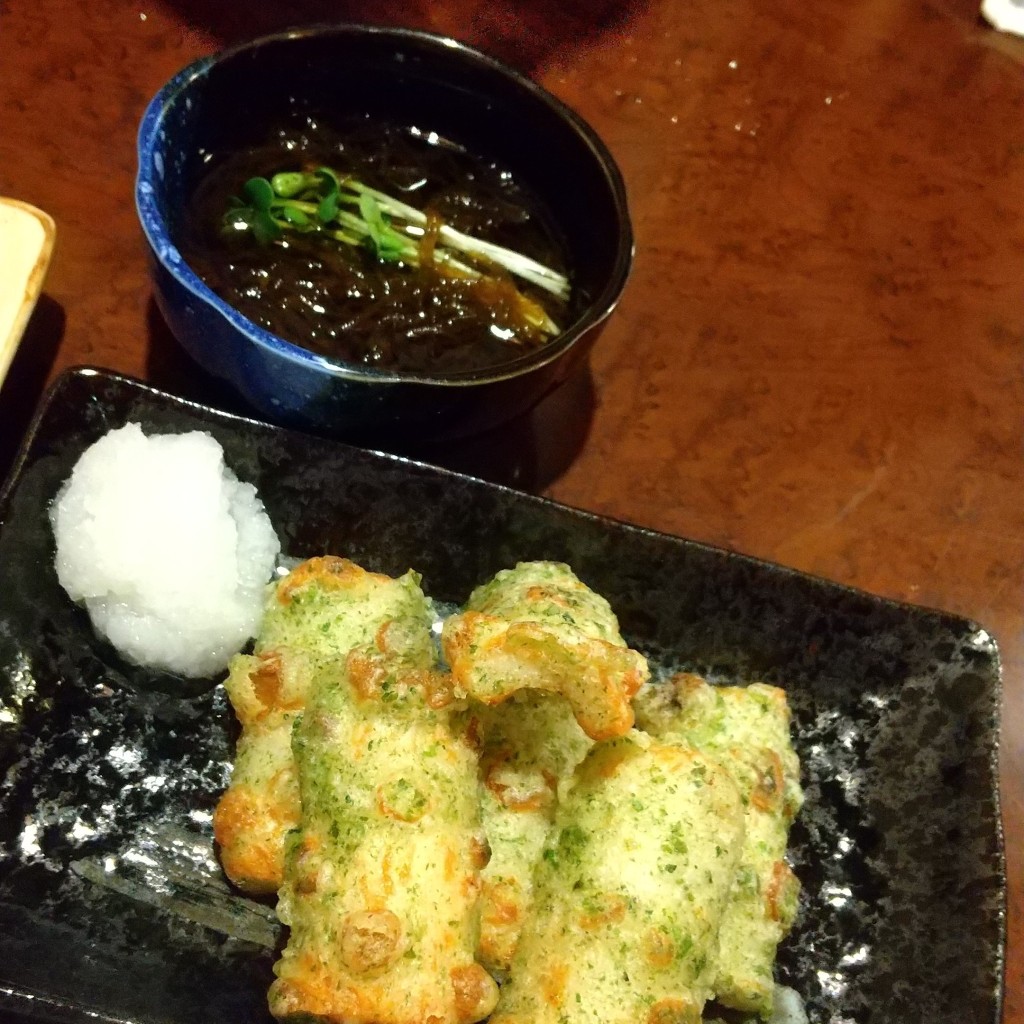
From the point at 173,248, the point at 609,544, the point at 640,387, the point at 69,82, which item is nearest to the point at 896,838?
the point at 609,544

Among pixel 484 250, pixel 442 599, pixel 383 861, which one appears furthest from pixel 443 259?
pixel 383 861

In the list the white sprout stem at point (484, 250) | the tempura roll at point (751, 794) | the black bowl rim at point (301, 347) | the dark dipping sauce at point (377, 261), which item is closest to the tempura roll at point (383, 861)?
the tempura roll at point (751, 794)

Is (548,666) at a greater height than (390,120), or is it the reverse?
(390,120)

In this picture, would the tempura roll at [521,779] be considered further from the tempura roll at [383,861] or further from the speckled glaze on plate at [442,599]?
the speckled glaze on plate at [442,599]

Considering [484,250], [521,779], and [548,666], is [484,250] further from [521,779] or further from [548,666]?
[521,779]

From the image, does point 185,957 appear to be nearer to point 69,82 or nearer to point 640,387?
point 640,387

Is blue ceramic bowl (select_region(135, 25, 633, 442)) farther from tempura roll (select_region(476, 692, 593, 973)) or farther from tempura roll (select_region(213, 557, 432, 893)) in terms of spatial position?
tempura roll (select_region(476, 692, 593, 973))

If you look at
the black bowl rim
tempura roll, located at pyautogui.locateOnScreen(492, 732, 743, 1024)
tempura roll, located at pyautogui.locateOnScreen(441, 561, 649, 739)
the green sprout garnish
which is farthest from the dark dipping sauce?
tempura roll, located at pyautogui.locateOnScreen(492, 732, 743, 1024)
